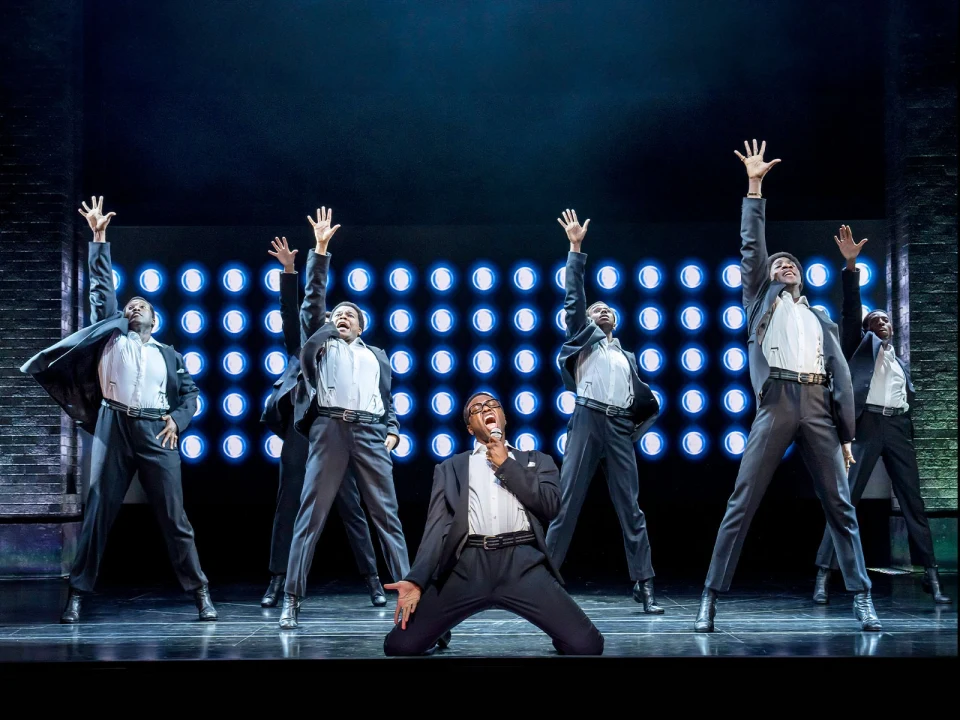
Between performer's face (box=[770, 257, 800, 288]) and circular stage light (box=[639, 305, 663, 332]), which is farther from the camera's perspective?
circular stage light (box=[639, 305, 663, 332])

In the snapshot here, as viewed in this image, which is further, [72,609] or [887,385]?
[887,385]

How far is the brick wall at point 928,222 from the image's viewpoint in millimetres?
7422

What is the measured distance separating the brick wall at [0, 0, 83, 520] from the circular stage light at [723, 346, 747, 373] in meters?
5.23

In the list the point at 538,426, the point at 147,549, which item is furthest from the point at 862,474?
the point at 147,549

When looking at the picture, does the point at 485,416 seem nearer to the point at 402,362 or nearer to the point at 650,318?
the point at 402,362

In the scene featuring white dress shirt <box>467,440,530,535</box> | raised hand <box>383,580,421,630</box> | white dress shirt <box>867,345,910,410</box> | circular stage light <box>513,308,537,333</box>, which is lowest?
raised hand <box>383,580,421,630</box>

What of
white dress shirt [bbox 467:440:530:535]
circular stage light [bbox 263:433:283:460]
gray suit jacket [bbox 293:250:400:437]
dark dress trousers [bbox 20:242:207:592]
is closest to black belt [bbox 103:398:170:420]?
dark dress trousers [bbox 20:242:207:592]

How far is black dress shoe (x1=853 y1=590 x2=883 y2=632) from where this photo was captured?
4414mm

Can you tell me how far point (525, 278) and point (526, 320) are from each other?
1.13 ft

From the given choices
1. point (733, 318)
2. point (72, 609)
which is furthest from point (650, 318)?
point (72, 609)

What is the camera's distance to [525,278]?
7680 millimetres

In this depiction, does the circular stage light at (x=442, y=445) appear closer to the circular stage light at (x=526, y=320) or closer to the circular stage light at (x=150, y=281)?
the circular stage light at (x=526, y=320)

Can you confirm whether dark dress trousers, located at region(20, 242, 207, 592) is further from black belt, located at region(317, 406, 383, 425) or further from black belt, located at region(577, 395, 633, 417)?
black belt, located at region(577, 395, 633, 417)

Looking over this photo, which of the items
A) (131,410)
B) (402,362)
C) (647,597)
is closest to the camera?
(131,410)
